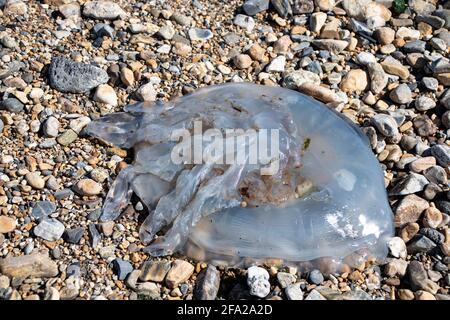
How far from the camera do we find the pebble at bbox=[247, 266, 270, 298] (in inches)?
124

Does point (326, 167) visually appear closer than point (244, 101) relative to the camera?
Yes

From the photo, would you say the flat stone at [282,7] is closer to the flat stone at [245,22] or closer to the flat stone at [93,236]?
the flat stone at [245,22]

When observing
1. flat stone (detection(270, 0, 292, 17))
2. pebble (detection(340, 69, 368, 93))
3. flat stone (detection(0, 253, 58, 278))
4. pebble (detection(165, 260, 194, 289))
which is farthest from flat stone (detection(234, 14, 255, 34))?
flat stone (detection(0, 253, 58, 278))

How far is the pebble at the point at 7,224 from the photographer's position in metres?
3.32

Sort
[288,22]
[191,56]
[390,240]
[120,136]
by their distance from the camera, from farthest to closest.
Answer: [288,22]
[191,56]
[120,136]
[390,240]

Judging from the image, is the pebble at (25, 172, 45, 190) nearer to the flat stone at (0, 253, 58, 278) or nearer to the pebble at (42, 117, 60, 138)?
the pebble at (42, 117, 60, 138)

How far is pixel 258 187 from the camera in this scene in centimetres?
346

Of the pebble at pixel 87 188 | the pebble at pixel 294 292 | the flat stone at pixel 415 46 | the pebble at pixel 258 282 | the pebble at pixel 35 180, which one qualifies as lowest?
the pebble at pixel 294 292

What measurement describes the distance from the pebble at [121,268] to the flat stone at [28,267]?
10.9 inches

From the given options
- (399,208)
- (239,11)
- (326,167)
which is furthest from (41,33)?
(399,208)

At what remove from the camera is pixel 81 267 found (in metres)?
3.23

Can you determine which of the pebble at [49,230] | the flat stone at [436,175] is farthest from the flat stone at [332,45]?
the pebble at [49,230]
